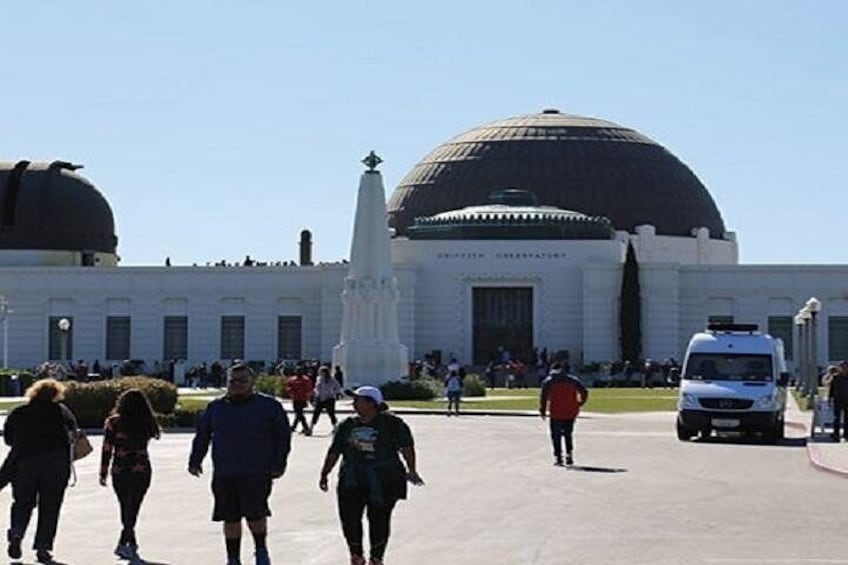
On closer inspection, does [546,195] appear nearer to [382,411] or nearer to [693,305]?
[693,305]

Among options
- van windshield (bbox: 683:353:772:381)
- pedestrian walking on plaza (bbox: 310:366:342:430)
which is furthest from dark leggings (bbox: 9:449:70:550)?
pedestrian walking on plaza (bbox: 310:366:342:430)

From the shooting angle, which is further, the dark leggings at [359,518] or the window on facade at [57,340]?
the window on facade at [57,340]

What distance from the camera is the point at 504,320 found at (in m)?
87.4

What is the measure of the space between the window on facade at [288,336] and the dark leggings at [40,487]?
71.5m

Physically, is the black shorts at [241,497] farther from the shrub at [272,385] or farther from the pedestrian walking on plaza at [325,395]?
the shrub at [272,385]

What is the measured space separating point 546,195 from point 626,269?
16.7 meters

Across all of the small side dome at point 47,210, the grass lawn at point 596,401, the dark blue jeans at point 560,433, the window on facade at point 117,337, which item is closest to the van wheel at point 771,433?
the dark blue jeans at point 560,433

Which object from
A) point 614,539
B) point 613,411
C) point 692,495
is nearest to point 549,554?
point 614,539

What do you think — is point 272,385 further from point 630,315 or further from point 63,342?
point 630,315

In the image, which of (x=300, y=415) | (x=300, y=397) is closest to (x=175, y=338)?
(x=300, y=397)

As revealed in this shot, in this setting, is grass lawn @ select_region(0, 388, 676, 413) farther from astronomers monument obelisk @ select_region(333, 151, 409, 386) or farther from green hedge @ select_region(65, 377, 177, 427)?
astronomers monument obelisk @ select_region(333, 151, 409, 386)

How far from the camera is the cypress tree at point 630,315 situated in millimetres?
85062

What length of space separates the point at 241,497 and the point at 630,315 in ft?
233

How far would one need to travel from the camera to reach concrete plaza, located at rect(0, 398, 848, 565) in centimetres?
1694
